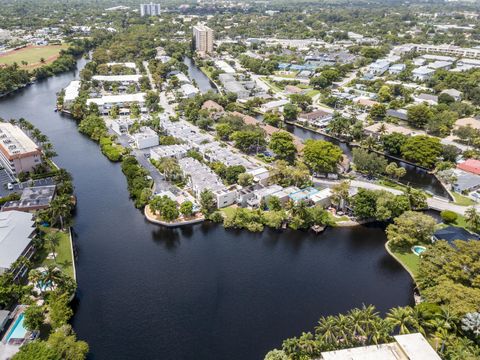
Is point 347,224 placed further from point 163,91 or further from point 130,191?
point 163,91

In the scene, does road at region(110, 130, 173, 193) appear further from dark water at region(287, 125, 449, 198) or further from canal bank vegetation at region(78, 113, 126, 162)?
dark water at region(287, 125, 449, 198)

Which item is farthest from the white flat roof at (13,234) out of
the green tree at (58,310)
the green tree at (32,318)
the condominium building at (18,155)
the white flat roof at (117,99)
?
the white flat roof at (117,99)

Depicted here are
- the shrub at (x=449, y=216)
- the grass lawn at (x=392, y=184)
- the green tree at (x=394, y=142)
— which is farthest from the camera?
the green tree at (x=394, y=142)

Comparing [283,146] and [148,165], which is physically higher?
[283,146]

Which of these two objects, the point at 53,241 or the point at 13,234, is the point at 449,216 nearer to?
the point at 53,241

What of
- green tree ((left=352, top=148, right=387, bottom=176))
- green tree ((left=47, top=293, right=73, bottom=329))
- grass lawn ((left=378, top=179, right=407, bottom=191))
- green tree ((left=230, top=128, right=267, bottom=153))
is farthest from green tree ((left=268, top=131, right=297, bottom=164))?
green tree ((left=47, top=293, right=73, bottom=329))

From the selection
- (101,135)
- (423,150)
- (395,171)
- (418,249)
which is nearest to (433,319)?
(418,249)

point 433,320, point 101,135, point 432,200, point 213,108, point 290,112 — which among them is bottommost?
point 101,135

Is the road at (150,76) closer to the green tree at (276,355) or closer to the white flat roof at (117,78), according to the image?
the white flat roof at (117,78)
